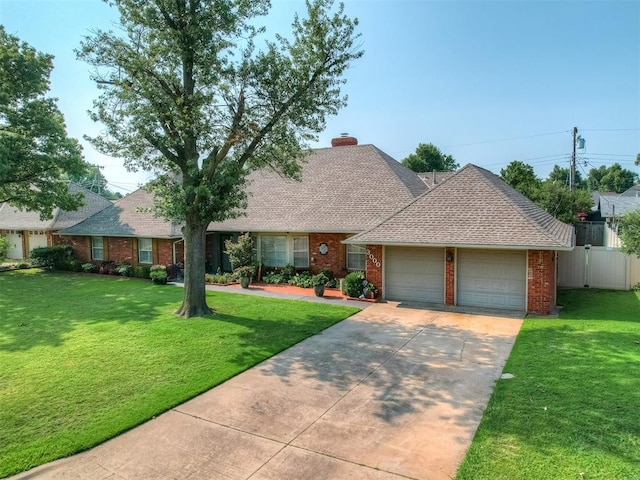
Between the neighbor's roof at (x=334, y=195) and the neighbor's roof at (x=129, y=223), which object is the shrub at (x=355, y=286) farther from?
the neighbor's roof at (x=129, y=223)

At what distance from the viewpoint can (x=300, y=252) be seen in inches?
761

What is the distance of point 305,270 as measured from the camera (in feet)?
62.2

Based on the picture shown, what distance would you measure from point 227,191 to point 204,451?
816cm

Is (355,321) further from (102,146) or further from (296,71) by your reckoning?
(102,146)

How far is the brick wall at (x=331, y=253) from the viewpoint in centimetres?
1805

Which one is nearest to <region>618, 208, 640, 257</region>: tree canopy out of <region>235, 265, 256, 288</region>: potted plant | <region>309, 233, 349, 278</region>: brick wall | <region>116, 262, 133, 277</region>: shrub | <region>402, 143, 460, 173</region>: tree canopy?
<region>309, 233, 349, 278</region>: brick wall

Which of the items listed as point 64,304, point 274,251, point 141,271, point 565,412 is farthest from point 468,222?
point 141,271

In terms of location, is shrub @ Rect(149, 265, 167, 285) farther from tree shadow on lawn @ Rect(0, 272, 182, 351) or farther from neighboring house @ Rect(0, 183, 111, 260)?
neighboring house @ Rect(0, 183, 111, 260)

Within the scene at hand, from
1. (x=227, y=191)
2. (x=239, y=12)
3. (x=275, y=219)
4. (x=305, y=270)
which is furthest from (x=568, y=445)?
(x=275, y=219)

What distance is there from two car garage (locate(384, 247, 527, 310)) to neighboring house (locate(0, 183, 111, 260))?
2065cm

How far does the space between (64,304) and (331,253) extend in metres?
10.5

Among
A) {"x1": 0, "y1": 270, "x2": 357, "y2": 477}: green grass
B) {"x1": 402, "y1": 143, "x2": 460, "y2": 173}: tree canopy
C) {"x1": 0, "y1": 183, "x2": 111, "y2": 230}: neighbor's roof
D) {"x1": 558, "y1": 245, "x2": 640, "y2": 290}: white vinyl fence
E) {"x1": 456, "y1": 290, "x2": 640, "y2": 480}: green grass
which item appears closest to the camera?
{"x1": 456, "y1": 290, "x2": 640, "y2": 480}: green grass

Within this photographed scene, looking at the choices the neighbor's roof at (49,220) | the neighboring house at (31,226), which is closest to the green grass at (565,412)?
the neighbor's roof at (49,220)

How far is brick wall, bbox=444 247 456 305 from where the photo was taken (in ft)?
46.2
